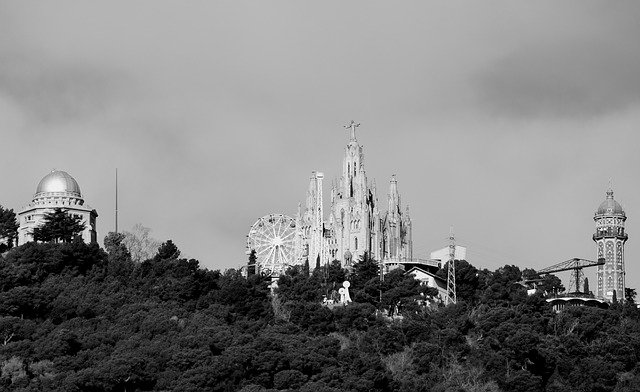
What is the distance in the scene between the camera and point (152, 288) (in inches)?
4183

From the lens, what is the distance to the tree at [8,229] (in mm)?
119000

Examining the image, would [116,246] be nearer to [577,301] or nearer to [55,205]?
[55,205]

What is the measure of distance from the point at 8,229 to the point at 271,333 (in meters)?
29.7

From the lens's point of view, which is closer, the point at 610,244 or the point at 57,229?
the point at 57,229

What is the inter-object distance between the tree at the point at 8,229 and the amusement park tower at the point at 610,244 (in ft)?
154

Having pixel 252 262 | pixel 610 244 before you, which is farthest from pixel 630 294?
pixel 252 262

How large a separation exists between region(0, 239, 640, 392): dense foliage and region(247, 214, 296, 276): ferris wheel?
69.5ft

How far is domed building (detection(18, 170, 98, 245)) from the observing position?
121 meters

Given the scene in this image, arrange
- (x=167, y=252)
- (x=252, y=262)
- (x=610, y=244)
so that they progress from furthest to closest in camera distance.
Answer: (x=610, y=244) < (x=252, y=262) < (x=167, y=252)

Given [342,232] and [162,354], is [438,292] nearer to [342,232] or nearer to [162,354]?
[342,232]

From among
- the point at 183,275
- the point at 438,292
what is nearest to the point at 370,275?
the point at 438,292

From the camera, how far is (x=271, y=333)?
97750 millimetres

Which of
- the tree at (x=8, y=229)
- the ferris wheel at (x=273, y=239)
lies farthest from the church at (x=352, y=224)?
the tree at (x=8, y=229)

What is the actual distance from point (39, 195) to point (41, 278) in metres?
20.0
